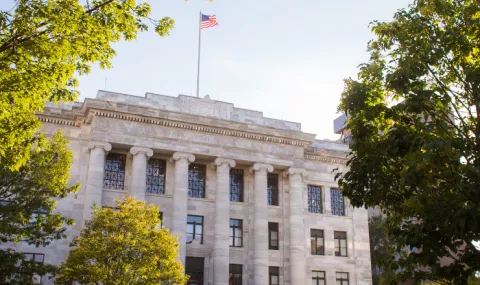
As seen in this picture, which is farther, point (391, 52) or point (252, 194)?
point (252, 194)

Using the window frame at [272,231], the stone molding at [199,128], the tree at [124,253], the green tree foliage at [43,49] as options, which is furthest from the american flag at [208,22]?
the green tree foliage at [43,49]

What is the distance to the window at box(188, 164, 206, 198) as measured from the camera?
1443 inches

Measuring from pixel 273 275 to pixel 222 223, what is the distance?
5.82 meters

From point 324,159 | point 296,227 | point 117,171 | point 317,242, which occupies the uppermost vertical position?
point 324,159

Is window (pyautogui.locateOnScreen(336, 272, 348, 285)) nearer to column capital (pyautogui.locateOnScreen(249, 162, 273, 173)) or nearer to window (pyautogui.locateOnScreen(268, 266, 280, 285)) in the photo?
window (pyautogui.locateOnScreen(268, 266, 280, 285))

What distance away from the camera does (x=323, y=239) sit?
130 ft

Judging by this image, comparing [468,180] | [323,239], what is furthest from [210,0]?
[323,239]

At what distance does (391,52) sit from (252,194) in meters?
25.5

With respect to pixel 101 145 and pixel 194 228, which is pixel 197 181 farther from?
pixel 101 145

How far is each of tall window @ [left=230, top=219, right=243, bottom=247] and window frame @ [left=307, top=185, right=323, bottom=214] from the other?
20.9ft

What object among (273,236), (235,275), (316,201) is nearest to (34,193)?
(235,275)

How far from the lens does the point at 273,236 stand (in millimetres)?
37812

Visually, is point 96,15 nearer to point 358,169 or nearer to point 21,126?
point 21,126

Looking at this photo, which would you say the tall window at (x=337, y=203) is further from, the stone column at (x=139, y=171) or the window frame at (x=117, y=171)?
the window frame at (x=117, y=171)
